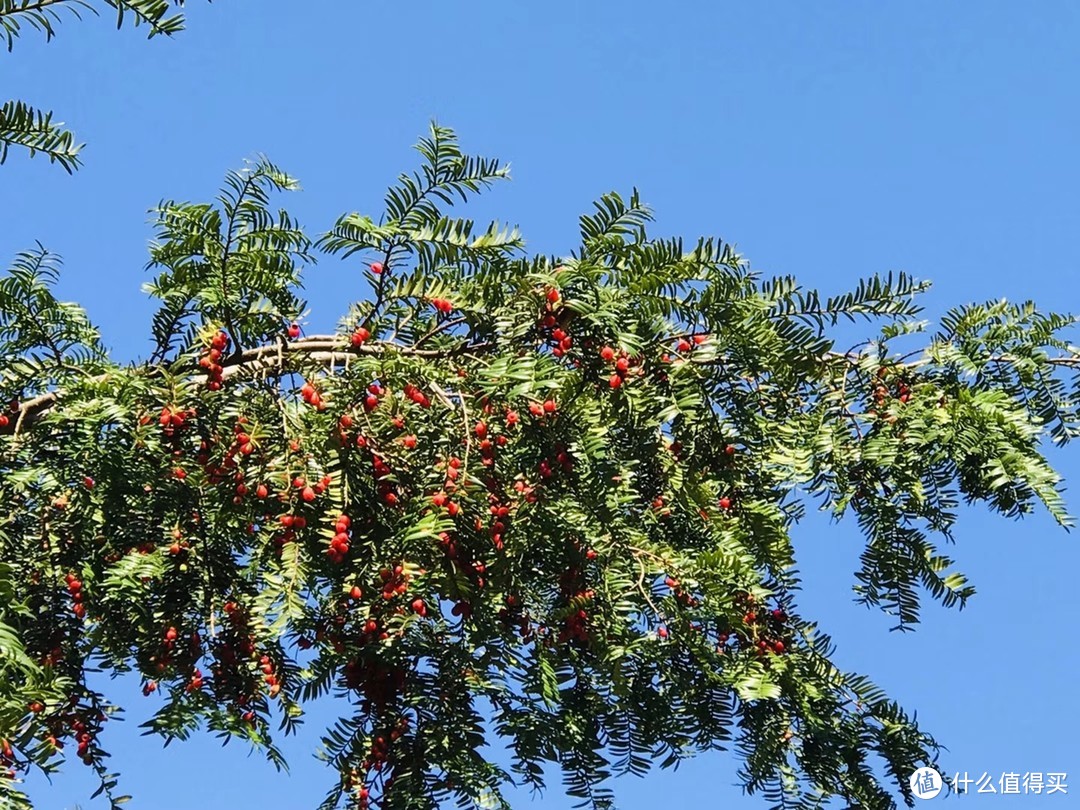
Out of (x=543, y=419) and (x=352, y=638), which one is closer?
(x=543, y=419)

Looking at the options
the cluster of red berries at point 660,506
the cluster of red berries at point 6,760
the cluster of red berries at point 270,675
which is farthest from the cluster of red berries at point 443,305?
the cluster of red berries at point 6,760

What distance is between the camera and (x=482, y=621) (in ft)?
9.59

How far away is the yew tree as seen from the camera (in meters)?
2.76

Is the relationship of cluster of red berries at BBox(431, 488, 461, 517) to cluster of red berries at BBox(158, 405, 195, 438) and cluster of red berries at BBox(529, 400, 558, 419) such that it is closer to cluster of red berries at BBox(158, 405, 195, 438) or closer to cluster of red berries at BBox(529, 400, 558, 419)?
cluster of red berries at BBox(529, 400, 558, 419)

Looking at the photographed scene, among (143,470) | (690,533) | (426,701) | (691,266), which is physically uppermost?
(691,266)

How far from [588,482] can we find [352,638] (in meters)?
0.67

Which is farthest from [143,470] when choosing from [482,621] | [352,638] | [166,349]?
[482,621]

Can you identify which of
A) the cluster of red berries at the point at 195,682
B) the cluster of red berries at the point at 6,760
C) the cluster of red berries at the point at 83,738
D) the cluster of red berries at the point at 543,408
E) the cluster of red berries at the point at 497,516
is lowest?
the cluster of red berries at the point at 6,760

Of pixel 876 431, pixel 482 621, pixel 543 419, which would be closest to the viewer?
pixel 543 419

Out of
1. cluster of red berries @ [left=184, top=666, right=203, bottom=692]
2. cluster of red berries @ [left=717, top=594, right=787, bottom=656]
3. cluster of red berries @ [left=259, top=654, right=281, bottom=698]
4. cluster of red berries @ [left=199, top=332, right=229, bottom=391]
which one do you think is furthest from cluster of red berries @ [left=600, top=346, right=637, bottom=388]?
cluster of red berries @ [left=184, top=666, right=203, bottom=692]

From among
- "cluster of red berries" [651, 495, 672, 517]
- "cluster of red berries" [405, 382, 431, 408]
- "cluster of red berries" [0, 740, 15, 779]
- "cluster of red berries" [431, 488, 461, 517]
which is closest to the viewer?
"cluster of red berries" [0, 740, 15, 779]

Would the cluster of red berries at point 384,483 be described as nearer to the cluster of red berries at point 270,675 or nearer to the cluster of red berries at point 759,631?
the cluster of red berries at point 270,675

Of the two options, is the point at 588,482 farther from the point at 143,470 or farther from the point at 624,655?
the point at 143,470

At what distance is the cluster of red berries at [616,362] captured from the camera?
273cm
